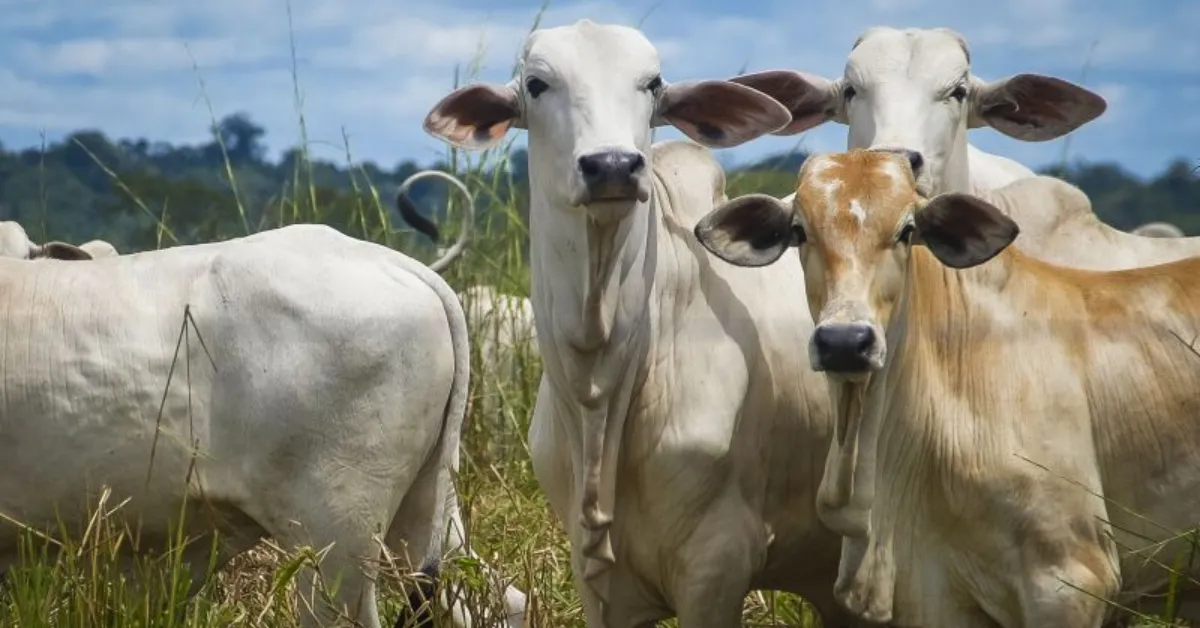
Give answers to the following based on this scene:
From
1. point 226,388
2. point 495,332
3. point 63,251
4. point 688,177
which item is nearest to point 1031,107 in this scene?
point 688,177

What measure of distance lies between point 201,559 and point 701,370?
1.75m

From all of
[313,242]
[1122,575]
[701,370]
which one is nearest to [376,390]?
[313,242]

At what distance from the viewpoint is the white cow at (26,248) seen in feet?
27.1

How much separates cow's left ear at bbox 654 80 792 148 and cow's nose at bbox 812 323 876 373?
1.29 meters

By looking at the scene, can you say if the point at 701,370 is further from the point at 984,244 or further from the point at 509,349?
the point at 509,349

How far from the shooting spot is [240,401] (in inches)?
246

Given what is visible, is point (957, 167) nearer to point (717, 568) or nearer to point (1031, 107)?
point (1031, 107)

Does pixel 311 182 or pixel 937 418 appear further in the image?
pixel 311 182

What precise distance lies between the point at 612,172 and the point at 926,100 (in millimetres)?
1424

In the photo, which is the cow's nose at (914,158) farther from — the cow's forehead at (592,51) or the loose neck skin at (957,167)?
the cow's forehead at (592,51)

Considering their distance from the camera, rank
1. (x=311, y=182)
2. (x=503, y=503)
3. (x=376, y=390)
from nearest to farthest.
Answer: (x=376, y=390)
(x=503, y=503)
(x=311, y=182)

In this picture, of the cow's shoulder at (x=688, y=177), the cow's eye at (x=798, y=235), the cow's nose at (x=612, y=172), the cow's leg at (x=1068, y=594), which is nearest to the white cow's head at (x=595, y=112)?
the cow's nose at (x=612, y=172)

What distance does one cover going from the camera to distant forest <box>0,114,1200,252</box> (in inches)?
384

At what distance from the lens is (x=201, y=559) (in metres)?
6.52
